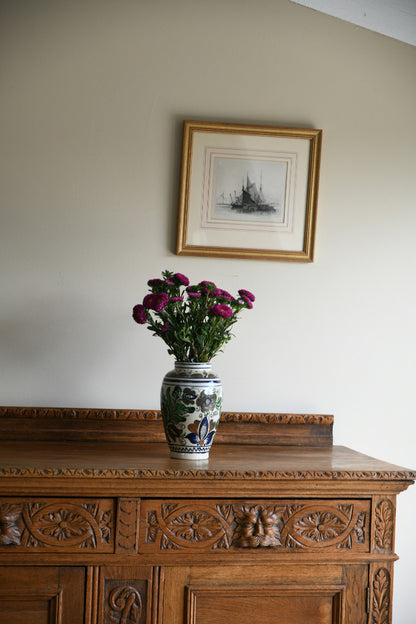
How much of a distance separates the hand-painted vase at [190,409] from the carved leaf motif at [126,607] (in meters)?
0.40

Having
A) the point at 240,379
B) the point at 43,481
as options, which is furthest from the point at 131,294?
the point at 43,481

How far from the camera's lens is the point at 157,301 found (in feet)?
6.63

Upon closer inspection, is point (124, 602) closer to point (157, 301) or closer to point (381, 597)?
point (381, 597)

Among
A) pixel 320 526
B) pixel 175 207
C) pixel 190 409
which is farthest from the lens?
pixel 175 207

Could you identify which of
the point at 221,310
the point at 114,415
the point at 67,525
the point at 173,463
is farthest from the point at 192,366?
the point at 67,525

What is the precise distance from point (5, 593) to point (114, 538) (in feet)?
1.04

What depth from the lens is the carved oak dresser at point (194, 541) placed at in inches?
69.7

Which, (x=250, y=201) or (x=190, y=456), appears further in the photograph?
(x=250, y=201)

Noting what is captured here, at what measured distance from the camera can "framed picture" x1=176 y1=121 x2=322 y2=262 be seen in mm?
2465

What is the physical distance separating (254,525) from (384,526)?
1.26ft

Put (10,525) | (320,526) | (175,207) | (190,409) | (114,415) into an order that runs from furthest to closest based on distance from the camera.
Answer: (175,207), (114,415), (190,409), (320,526), (10,525)

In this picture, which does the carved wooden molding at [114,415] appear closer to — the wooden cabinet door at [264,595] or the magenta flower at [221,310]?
the magenta flower at [221,310]

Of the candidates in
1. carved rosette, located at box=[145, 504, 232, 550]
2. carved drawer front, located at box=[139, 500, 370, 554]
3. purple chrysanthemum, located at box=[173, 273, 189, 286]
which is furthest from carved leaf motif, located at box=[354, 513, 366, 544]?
purple chrysanthemum, located at box=[173, 273, 189, 286]

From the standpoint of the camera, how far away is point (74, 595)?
1782 mm
